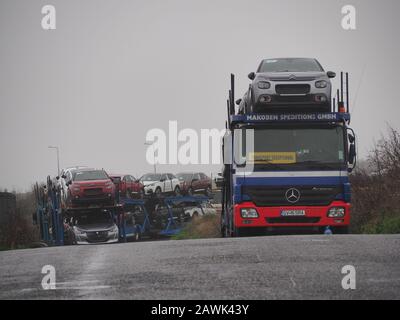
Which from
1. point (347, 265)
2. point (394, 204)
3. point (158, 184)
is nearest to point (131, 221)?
point (158, 184)

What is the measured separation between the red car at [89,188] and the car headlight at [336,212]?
15.8 metres

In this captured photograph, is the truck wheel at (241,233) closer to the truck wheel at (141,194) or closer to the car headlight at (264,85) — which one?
the car headlight at (264,85)

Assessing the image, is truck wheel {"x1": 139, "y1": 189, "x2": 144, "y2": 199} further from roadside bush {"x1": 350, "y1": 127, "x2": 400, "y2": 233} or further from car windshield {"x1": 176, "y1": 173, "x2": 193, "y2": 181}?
roadside bush {"x1": 350, "y1": 127, "x2": 400, "y2": 233}

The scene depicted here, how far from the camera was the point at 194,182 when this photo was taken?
41469 millimetres

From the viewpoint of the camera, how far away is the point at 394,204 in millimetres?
21375

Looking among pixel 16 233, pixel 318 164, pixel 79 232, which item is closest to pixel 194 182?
pixel 16 233

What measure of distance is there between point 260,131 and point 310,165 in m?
1.22

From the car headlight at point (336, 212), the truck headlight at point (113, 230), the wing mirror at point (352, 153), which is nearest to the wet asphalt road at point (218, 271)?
the car headlight at point (336, 212)

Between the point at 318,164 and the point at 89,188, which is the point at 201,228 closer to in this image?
the point at 89,188

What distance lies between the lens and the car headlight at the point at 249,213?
1537 centimetres

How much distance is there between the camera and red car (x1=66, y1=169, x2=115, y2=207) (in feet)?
97.0

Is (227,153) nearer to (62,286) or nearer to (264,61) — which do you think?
(264,61)

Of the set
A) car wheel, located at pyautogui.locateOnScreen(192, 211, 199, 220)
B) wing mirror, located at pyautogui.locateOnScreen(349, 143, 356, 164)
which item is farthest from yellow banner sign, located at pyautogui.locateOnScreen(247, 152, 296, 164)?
car wheel, located at pyautogui.locateOnScreen(192, 211, 199, 220)

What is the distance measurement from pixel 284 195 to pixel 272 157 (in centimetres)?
85
